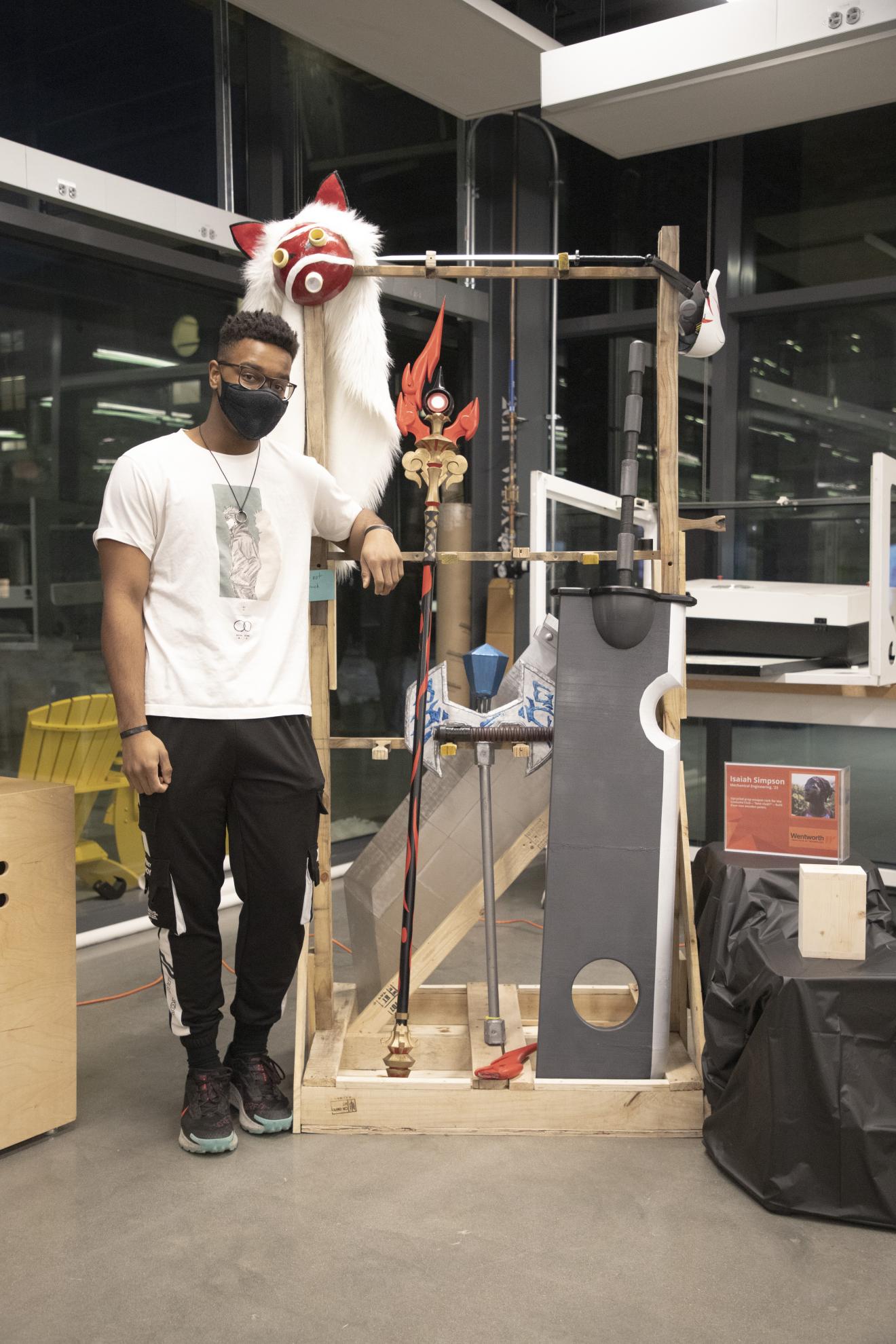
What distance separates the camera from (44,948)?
2273 millimetres

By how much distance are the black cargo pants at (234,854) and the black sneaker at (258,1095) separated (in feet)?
0.31

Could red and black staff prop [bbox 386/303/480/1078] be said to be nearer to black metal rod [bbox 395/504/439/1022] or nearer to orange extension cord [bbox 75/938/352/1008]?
black metal rod [bbox 395/504/439/1022]

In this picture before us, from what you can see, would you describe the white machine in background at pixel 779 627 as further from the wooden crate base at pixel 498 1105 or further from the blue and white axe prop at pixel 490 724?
the wooden crate base at pixel 498 1105

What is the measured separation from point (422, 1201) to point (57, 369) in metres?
2.59

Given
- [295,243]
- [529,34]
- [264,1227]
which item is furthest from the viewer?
[529,34]

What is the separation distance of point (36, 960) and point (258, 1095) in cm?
51

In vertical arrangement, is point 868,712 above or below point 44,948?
above

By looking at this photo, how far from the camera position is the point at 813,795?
8.36 ft

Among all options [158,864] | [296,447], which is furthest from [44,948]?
[296,447]

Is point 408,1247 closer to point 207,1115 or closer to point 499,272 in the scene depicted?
point 207,1115

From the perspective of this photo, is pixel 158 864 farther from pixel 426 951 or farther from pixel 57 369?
pixel 57 369

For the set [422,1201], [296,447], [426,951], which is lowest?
[422,1201]

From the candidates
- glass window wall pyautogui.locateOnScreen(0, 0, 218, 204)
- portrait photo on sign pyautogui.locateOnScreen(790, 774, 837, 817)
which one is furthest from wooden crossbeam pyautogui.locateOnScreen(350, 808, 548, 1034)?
glass window wall pyautogui.locateOnScreen(0, 0, 218, 204)

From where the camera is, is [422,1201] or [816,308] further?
[816,308]
